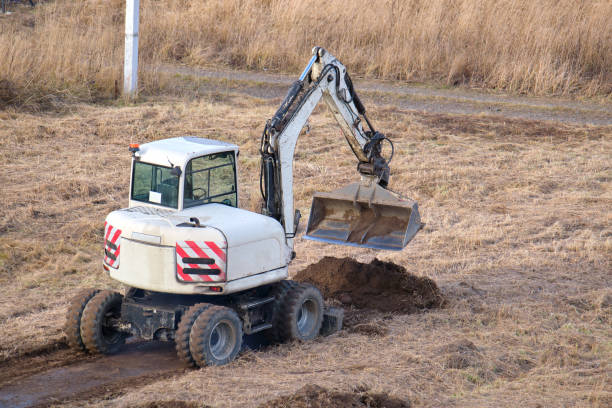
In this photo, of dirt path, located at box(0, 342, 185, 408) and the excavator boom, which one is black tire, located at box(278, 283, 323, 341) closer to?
the excavator boom

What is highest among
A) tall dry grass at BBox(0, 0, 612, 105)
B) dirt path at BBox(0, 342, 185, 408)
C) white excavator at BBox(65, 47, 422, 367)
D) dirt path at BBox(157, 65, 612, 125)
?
tall dry grass at BBox(0, 0, 612, 105)

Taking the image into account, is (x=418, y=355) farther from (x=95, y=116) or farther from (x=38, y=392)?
(x=95, y=116)

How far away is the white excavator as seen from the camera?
7082 millimetres

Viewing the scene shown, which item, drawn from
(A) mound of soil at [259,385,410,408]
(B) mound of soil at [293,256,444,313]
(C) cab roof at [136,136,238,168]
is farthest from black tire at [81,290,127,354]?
(B) mound of soil at [293,256,444,313]

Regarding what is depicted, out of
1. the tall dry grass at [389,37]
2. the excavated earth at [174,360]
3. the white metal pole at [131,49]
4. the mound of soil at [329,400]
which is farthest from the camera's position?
the tall dry grass at [389,37]

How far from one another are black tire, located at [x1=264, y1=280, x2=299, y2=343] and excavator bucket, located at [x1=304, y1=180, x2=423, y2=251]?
133 cm

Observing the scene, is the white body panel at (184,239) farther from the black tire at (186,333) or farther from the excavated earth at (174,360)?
the excavated earth at (174,360)

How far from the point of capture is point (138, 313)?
7410 mm

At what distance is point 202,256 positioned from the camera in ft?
23.1

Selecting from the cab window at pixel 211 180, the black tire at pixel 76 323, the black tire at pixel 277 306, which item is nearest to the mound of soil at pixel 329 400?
the black tire at pixel 277 306

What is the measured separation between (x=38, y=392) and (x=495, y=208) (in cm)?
810

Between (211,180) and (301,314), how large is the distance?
1.60m

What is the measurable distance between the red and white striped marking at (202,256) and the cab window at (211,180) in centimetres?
62

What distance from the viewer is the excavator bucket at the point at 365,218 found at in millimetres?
8875
